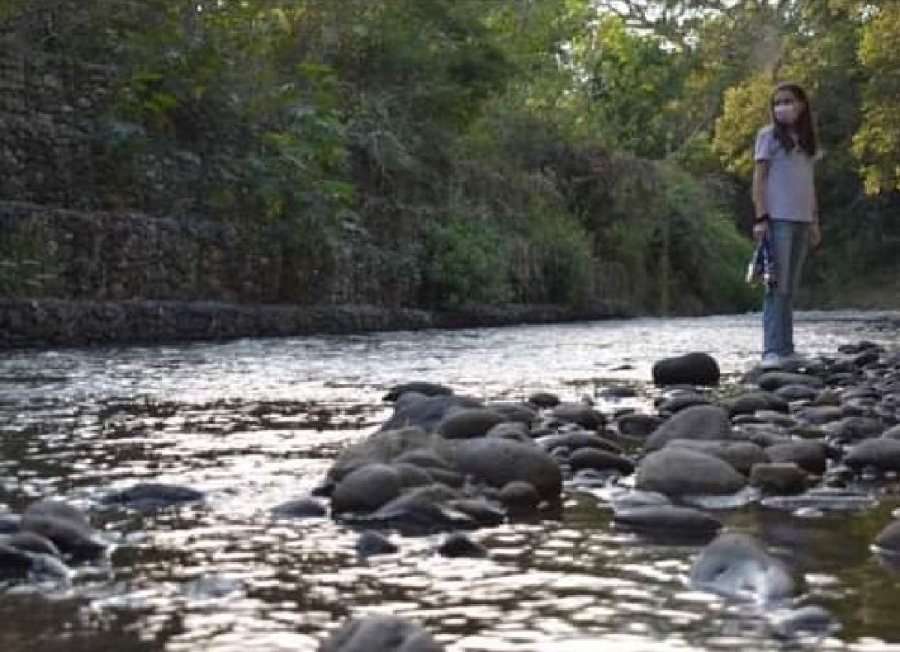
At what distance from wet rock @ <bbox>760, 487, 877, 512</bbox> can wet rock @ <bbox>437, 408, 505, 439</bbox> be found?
1116 millimetres

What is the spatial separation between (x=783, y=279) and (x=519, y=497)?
5127 mm

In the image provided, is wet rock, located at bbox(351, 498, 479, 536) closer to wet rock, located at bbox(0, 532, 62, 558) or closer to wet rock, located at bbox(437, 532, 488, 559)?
wet rock, located at bbox(437, 532, 488, 559)

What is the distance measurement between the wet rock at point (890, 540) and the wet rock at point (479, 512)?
74 cm

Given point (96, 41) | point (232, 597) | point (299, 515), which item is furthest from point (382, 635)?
point (96, 41)

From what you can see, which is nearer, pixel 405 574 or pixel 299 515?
pixel 405 574

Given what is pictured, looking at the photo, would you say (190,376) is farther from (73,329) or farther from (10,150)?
(10,150)

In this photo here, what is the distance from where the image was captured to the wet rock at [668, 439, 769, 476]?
12.6 ft

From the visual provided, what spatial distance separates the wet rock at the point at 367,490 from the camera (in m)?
3.32

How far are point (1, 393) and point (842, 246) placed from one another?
34.3 metres

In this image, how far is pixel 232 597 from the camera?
2.55 metres

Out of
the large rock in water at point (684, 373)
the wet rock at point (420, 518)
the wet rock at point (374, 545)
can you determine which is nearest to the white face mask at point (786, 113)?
the large rock in water at point (684, 373)

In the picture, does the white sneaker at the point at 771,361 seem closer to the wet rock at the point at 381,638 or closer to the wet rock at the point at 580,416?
the wet rock at the point at 580,416

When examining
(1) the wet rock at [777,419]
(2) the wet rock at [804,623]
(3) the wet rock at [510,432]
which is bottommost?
(2) the wet rock at [804,623]

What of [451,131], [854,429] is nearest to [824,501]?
[854,429]
